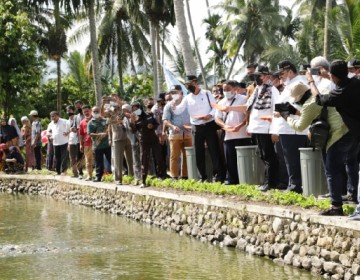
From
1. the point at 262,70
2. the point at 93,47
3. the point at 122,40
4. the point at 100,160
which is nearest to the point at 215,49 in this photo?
the point at 122,40

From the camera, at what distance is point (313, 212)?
9281 millimetres

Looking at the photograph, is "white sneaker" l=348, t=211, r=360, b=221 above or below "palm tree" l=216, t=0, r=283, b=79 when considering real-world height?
below

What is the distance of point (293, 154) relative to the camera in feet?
35.3

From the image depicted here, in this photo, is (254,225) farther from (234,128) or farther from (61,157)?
(61,157)

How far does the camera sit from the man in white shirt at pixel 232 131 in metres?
12.7

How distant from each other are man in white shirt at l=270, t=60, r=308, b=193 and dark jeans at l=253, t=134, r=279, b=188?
523mm

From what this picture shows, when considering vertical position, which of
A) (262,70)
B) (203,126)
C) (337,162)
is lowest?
(337,162)

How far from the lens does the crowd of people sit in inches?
346

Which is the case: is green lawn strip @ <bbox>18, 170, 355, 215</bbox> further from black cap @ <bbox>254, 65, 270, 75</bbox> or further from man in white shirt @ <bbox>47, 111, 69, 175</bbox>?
man in white shirt @ <bbox>47, 111, 69, 175</bbox>

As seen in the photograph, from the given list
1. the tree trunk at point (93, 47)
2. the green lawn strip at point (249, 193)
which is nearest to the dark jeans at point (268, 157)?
the green lawn strip at point (249, 193)

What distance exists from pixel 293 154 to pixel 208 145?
116 inches

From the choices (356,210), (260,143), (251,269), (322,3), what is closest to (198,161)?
(260,143)

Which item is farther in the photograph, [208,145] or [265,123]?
[208,145]

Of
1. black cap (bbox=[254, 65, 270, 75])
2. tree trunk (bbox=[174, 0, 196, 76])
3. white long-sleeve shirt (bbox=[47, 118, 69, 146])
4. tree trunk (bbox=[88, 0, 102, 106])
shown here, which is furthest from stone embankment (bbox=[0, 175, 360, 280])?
tree trunk (bbox=[88, 0, 102, 106])
